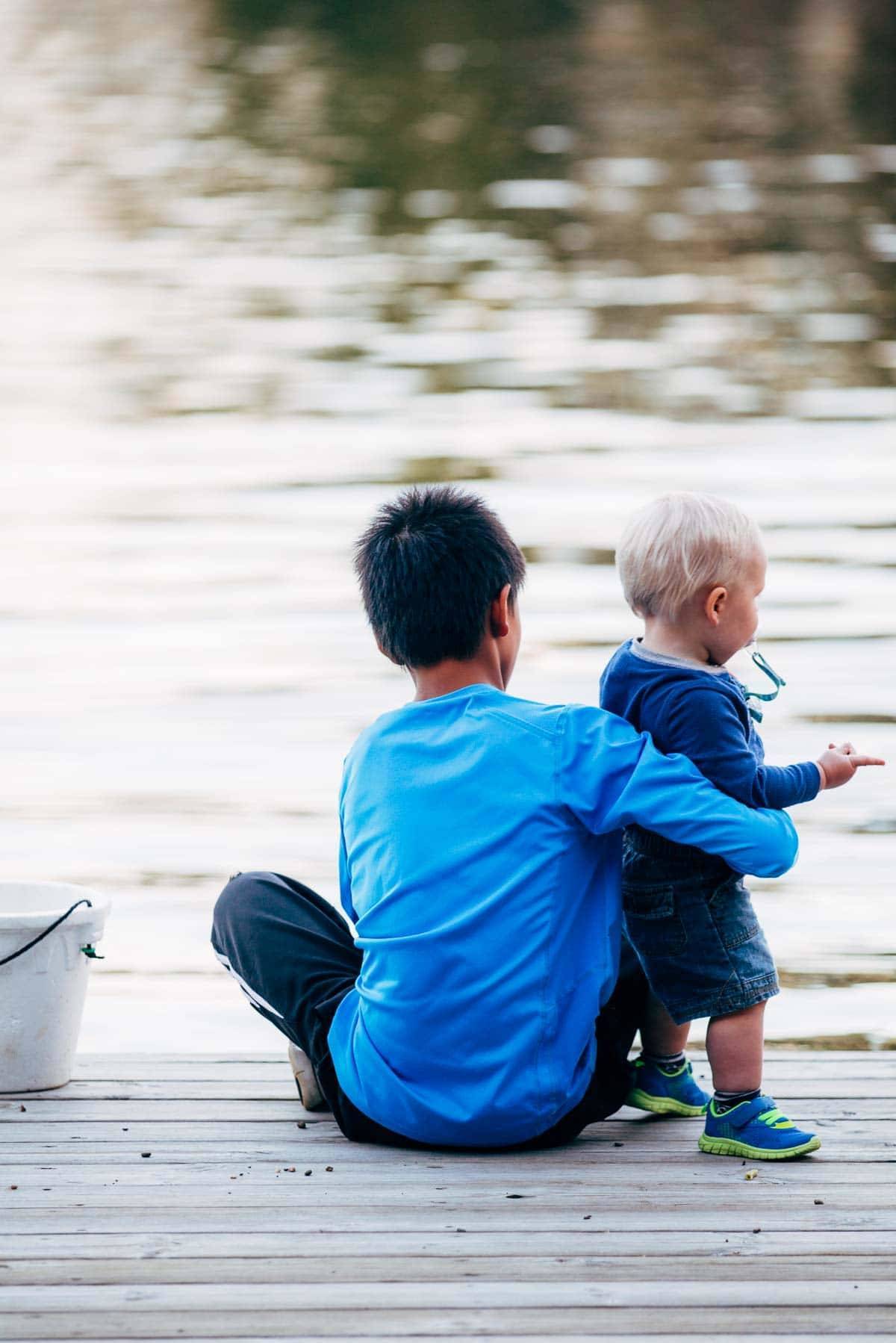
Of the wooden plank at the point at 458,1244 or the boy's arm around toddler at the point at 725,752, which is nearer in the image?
the wooden plank at the point at 458,1244

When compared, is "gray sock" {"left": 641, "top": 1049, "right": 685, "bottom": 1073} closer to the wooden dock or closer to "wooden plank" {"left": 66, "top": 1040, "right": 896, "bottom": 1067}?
the wooden dock

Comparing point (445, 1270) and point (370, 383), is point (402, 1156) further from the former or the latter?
point (370, 383)

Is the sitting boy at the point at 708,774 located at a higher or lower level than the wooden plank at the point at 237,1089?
higher

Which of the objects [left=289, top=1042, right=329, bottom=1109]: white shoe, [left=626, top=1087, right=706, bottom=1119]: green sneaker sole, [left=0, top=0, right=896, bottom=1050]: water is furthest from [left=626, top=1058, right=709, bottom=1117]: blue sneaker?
[left=0, top=0, right=896, bottom=1050]: water

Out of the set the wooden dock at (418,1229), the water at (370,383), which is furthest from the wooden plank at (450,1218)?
the water at (370,383)

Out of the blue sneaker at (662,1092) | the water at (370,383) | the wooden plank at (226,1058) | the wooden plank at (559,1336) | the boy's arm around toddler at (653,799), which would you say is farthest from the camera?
the water at (370,383)

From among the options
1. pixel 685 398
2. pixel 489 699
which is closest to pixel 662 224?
pixel 685 398

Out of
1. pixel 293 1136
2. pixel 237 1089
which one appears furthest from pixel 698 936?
pixel 237 1089

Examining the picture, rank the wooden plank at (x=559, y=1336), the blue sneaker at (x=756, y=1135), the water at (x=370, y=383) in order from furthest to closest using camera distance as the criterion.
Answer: the water at (x=370, y=383) < the blue sneaker at (x=756, y=1135) < the wooden plank at (x=559, y=1336)

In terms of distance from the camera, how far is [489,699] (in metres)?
→ 2.12

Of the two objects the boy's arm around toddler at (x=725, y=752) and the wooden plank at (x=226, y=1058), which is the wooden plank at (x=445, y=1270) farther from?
the wooden plank at (x=226, y=1058)

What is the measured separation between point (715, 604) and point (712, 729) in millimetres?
159

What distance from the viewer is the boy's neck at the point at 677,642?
2.16m

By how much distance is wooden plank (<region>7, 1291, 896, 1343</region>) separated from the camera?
64.6 inches
